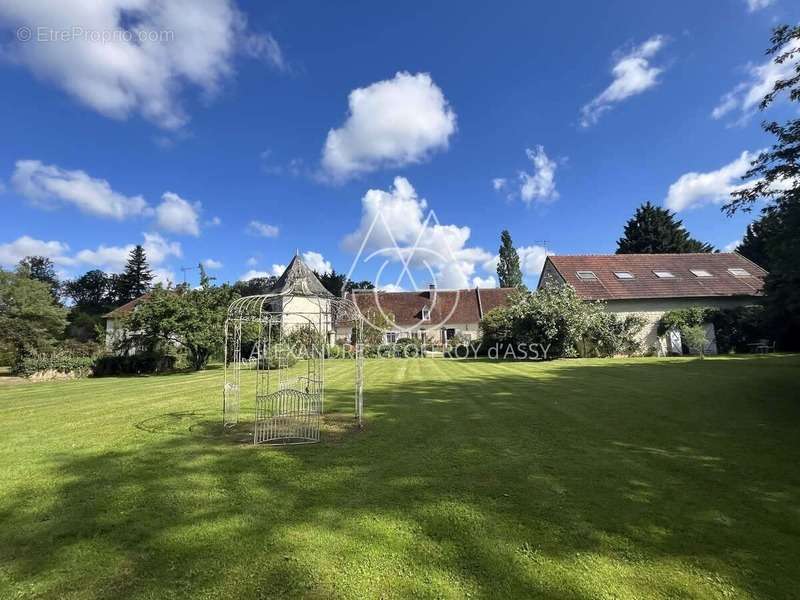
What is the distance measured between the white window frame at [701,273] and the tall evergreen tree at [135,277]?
62.0m

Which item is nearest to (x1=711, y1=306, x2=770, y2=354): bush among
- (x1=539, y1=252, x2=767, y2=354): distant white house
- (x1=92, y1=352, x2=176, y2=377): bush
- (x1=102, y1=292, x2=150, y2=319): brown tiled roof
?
(x1=539, y1=252, x2=767, y2=354): distant white house

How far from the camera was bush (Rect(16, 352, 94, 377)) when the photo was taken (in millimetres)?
17297

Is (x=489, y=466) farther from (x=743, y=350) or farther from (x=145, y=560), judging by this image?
(x=743, y=350)

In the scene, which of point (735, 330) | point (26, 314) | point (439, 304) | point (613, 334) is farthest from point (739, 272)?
point (26, 314)

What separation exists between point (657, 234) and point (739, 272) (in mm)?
14922

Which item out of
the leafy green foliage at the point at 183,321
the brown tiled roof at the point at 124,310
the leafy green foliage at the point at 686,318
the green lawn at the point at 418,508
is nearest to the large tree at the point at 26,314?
the brown tiled roof at the point at 124,310

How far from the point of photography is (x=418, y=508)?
370 centimetres

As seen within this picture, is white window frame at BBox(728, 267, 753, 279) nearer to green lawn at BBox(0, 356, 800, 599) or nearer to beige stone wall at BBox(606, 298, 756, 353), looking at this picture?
beige stone wall at BBox(606, 298, 756, 353)

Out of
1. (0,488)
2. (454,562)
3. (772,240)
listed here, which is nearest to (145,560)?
(454,562)

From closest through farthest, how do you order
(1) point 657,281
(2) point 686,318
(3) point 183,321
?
(3) point 183,321 < (2) point 686,318 < (1) point 657,281

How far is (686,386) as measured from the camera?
32.5ft

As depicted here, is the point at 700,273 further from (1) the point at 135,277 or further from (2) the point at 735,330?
(1) the point at 135,277

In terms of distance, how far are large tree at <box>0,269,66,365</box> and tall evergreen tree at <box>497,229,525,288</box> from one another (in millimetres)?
38898

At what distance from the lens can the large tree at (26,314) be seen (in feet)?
71.7
